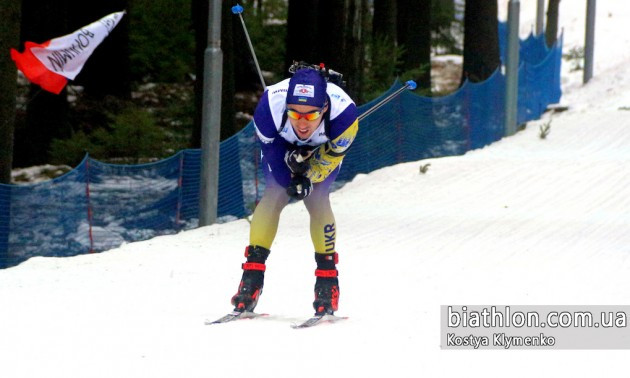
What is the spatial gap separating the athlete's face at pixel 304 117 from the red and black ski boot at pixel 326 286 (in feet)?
2.96

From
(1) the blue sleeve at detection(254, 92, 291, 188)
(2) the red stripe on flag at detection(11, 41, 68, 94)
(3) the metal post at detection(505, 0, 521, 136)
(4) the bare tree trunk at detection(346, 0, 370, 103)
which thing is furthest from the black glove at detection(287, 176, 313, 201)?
(3) the metal post at detection(505, 0, 521, 136)

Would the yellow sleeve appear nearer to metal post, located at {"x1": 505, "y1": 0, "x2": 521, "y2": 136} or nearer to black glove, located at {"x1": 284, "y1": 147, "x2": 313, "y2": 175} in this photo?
black glove, located at {"x1": 284, "y1": 147, "x2": 313, "y2": 175}

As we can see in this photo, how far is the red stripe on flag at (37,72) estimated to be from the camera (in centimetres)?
1340

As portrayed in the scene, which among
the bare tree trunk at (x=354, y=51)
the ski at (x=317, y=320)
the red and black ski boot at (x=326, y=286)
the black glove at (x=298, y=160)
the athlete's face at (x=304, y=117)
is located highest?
the bare tree trunk at (x=354, y=51)

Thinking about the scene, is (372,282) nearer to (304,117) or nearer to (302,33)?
(304,117)

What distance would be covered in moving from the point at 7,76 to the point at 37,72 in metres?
0.78

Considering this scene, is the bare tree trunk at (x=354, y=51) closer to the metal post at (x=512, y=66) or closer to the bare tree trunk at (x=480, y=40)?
the metal post at (x=512, y=66)

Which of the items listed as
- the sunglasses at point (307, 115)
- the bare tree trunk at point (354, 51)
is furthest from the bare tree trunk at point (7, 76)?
the bare tree trunk at point (354, 51)

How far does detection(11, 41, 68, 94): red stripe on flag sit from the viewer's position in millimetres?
13399

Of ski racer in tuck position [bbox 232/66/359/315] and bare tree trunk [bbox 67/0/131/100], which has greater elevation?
bare tree trunk [bbox 67/0/131/100]

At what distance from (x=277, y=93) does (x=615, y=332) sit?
272 cm

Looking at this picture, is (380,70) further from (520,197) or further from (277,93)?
(277,93)

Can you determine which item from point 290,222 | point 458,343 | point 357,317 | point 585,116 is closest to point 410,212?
point 290,222

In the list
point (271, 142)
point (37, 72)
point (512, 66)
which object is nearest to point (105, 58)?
point (512, 66)
